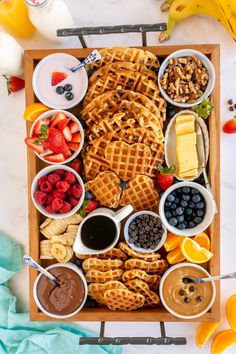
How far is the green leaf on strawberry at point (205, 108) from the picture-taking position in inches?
68.2

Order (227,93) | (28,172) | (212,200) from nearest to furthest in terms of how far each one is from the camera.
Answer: (212,200), (28,172), (227,93)

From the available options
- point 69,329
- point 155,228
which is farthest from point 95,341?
point 155,228

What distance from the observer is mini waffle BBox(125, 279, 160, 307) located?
173cm

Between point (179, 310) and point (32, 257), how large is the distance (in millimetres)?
503

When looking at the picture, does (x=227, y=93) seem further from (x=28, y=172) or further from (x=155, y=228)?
(x=28, y=172)

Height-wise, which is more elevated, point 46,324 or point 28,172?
point 28,172

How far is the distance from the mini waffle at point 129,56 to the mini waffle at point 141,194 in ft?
1.19

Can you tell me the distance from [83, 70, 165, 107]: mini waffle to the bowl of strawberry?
4.5 inches

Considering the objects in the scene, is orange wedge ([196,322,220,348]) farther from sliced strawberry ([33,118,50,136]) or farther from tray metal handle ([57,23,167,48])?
tray metal handle ([57,23,167,48])

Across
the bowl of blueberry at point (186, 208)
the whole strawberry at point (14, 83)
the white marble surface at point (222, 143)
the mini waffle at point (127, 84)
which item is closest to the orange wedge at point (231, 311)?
the white marble surface at point (222, 143)

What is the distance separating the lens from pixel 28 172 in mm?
1809

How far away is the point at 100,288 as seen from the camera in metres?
1.76

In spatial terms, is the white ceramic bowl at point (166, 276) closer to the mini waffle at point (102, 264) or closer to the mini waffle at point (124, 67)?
the mini waffle at point (102, 264)

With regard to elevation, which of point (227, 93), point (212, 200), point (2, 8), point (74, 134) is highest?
point (2, 8)
